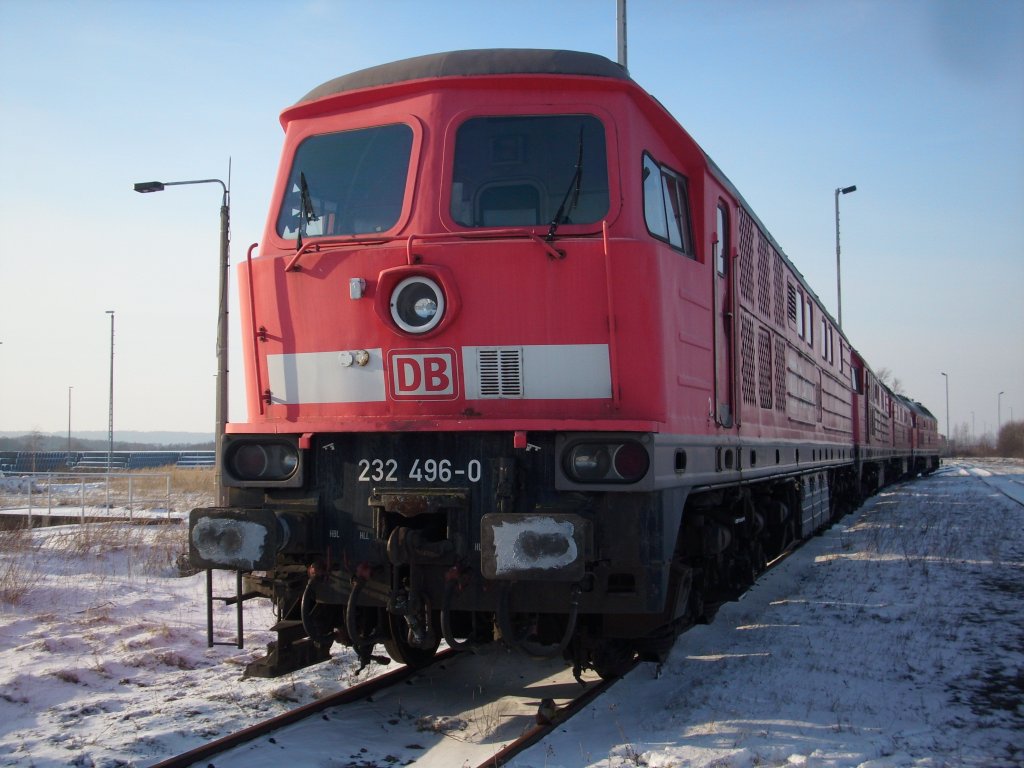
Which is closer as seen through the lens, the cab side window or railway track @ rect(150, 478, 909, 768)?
railway track @ rect(150, 478, 909, 768)

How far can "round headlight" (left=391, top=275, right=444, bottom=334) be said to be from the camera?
461 centimetres

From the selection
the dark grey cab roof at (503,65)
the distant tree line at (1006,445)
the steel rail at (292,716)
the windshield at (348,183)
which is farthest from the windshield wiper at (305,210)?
the distant tree line at (1006,445)

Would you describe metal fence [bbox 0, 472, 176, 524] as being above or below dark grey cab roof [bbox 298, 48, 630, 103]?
below

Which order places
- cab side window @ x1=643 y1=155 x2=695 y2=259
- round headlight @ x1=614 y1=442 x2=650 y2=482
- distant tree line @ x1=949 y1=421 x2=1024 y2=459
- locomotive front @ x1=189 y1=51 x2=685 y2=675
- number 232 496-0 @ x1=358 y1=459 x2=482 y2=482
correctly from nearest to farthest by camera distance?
round headlight @ x1=614 y1=442 x2=650 y2=482
locomotive front @ x1=189 y1=51 x2=685 y2=675
number 232 496-0 @ x1=358 y1=459 x2=482 y2=482
cab side window @ x1=643 y1=155 x2=695 y2=259
distant tree line @ x1=949 y1=421 x2=1024 y2=459

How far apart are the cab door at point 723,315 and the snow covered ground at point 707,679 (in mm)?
1750

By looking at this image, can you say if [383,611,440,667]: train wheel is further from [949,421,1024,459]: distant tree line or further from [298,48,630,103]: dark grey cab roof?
[949,421,1024,459]: distant tree line

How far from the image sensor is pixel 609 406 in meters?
4.46

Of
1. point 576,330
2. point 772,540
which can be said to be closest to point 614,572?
point 576,330

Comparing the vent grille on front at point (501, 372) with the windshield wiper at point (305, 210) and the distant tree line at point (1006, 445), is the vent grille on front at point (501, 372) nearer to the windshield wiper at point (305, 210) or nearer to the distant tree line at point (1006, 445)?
the windshield wiper at point (305, 210)

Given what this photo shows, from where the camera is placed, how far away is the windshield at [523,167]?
15.6ft

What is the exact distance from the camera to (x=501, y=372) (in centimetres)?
456

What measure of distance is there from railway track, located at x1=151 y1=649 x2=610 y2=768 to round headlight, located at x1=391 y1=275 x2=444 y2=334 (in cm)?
215

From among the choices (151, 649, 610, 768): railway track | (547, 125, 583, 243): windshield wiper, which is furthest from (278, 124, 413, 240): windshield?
(151, 649, 610, 768): railway track

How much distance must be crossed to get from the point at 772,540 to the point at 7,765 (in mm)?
6371
